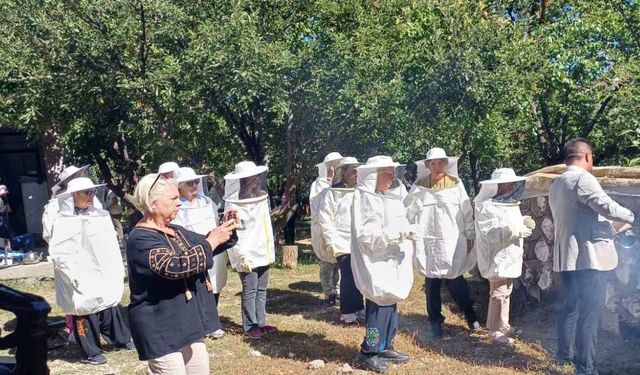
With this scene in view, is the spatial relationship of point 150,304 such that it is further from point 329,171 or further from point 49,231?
point 329,171

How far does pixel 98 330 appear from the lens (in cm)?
651

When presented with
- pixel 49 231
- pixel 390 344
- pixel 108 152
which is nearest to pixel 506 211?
pixel 390 344

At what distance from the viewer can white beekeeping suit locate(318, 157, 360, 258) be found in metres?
7.53

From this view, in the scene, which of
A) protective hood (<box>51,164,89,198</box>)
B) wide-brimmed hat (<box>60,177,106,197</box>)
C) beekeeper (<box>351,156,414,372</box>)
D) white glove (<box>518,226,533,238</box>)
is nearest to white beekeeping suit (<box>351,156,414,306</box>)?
beekeeper (<box>351,156,414,372</box>)

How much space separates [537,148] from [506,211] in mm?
12361

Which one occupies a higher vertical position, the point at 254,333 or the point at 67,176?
the point at 67,176

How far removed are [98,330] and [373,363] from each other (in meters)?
2.72

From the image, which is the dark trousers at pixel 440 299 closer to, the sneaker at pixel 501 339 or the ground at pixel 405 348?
the ground at pixel 405 348

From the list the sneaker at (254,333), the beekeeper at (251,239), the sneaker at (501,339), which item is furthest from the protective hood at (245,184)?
the sneaker at (501,339)

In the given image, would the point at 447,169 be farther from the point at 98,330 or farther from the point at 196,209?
the point at 98,330

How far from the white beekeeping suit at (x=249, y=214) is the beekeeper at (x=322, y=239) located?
93 cm

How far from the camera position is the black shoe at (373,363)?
5.75 metres

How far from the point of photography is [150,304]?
382 cm

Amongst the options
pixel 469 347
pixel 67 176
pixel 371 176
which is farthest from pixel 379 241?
pixel 67 176
